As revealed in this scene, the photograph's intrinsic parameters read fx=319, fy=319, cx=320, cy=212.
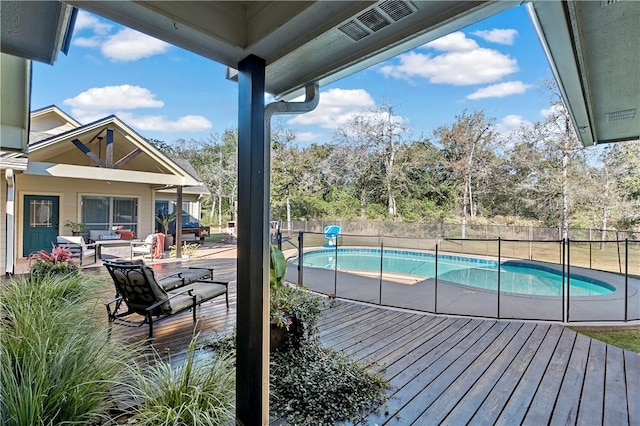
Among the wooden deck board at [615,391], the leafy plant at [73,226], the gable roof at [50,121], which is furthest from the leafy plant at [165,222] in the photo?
the wooden deck board at [615,391]

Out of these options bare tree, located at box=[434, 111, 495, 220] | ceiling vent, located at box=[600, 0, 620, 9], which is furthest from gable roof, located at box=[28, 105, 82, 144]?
bare tree, located at box=[434, 111, 495, 220]

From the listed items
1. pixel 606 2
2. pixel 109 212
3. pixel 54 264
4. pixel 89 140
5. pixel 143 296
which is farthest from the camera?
pixel 109 212

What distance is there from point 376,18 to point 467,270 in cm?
1310

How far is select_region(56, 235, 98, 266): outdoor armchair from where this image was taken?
859cm

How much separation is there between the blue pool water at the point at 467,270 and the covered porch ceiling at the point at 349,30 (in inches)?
260

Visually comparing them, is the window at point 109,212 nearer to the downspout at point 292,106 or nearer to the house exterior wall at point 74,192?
the house exterior wall at point 74,192

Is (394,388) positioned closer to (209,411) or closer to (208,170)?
(209,411)

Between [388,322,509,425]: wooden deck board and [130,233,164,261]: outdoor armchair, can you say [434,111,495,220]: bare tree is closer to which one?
[130,233,164,261]: outdoor armchair

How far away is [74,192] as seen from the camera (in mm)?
10484

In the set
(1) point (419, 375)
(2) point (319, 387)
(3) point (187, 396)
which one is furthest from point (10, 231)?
(1) point (419, 375)

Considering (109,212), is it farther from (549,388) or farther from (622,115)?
(622,115)

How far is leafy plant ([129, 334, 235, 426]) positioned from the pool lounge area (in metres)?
4.03

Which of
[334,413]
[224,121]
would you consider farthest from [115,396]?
[224,121]

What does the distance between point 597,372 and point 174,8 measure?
181 inches
